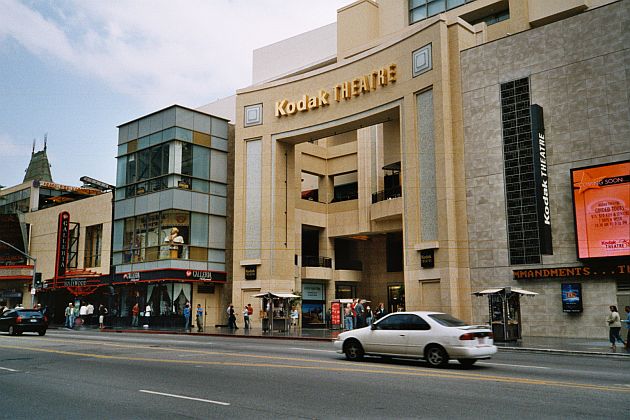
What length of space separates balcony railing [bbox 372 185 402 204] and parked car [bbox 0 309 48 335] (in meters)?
24.2

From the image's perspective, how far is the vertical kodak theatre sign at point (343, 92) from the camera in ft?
123

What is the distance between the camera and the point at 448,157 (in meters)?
32.9

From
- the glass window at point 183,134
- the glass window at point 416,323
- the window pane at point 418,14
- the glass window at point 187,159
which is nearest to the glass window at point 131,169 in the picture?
the glass window at point 187,159

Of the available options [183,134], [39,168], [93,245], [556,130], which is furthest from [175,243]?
[39,168]

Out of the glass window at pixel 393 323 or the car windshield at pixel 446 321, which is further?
the glass window at pixel 393 323

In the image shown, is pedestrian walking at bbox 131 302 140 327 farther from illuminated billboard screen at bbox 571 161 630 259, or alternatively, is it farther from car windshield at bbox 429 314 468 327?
car windshield at bbox 429 314 468 327

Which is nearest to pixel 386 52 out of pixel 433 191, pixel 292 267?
pixel 433 191

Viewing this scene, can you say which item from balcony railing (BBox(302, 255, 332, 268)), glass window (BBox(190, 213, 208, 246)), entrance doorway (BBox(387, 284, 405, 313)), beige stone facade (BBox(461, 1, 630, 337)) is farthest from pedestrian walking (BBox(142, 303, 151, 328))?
beige stone facade (BBox(461, 1, 630, 337))

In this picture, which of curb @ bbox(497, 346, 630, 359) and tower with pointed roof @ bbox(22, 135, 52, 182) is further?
tower with pointed roof @ bbox(22, 135, 52, 182)

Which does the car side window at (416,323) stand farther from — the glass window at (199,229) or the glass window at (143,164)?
the glass window at (143,164)

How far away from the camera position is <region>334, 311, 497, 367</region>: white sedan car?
49.6 feet

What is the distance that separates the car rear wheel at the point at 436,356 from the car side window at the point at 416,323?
544mm

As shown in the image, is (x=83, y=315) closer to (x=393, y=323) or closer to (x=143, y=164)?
(x=143, y=164)

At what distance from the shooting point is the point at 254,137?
45.3 m
